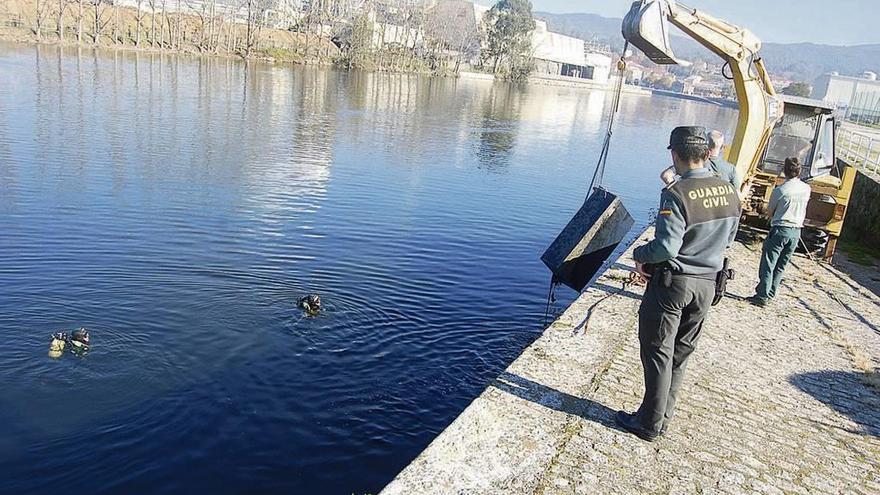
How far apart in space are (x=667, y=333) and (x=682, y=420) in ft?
3.89

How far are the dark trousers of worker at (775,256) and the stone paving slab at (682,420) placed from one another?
0.73 meters

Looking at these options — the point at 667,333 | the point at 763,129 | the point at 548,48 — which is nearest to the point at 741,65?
the point at 763,129

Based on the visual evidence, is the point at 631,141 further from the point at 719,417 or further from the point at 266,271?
the point at 719,417

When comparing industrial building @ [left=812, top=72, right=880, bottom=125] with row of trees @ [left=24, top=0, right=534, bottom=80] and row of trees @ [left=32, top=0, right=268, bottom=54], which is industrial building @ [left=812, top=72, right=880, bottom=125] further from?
row of trees @ [left=32, top=0, right=268, bottom=54]

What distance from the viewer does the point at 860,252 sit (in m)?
16.7

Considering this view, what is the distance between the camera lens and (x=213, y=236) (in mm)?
12023

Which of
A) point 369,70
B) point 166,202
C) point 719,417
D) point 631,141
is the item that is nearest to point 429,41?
point 369,70

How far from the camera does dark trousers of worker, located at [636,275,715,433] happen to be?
510 cm

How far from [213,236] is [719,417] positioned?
8.94 metres

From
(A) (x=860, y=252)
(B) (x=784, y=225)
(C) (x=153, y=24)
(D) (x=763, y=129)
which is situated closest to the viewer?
(B) (x=784, y=225)

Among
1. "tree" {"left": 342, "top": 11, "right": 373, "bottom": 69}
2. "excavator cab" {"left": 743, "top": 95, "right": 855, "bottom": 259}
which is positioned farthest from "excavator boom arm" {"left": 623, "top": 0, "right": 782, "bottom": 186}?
"tree" {"left": 342, "top": 11, "right": 373, "bottom": 69}

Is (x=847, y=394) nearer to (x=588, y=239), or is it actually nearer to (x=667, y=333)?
(x=667, y=333)

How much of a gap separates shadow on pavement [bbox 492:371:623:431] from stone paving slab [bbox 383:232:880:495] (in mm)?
17

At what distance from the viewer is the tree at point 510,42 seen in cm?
10731
